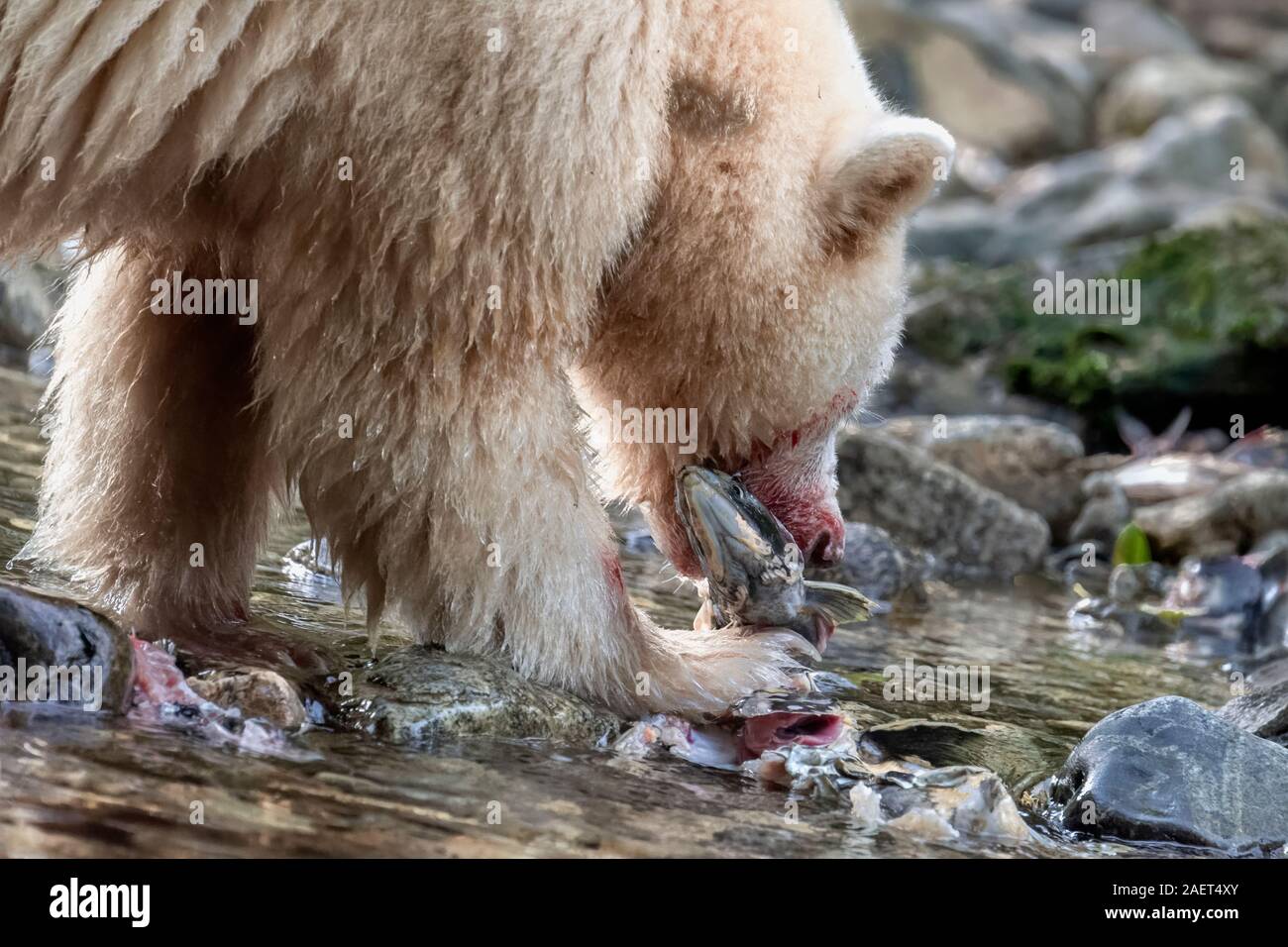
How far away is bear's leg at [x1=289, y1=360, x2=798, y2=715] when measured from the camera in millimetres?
4113

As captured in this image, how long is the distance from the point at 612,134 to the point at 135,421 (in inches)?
68.0

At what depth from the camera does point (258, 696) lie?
12.9 ft

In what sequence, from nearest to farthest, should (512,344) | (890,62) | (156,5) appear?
(156,5)
(512,344)
(890,62)

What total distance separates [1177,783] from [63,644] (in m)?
2.64

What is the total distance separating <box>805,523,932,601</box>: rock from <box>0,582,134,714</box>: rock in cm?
376

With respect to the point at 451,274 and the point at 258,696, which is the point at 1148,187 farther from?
the point at 258,696

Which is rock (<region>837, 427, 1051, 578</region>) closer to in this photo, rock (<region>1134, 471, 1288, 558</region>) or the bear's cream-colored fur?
rock (<region>1134, 471, 1288, 558</region>)

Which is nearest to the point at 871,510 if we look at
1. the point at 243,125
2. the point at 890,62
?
the point at 243,125

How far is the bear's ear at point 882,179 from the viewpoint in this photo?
4.30 m

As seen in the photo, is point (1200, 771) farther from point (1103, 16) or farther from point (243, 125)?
point (1103, 16)

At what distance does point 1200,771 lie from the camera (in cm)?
405

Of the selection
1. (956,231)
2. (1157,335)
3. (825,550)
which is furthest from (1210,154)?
(825,550)

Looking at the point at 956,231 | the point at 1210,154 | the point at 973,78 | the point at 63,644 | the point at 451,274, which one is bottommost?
the point at 63,644

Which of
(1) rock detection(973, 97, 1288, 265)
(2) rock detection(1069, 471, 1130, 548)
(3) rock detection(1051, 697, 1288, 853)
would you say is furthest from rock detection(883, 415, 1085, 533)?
(1) rock detection(973, 97, 1288, 265)
